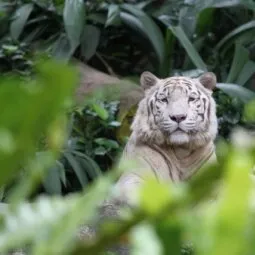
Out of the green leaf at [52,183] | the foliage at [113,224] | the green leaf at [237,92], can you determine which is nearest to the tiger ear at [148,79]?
the green leaf at [52,183]

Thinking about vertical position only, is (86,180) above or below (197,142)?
below

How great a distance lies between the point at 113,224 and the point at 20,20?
28.2ft

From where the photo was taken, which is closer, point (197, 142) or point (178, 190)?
point (178, 190)

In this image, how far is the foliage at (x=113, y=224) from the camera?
0.67 metres

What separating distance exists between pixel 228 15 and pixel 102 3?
1176mm

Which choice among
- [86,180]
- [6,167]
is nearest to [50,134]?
[6,167]

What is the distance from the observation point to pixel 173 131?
557 centimetres

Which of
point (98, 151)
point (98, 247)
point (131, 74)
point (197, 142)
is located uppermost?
point (98, 247)

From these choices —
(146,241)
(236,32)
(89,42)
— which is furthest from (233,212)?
(89,42)

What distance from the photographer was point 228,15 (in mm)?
9414

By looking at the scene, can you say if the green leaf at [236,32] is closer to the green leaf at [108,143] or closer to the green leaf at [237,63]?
the green leaf at [237,63]

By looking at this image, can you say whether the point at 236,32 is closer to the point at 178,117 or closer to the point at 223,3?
the point at 223,3

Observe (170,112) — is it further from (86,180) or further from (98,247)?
(98,247)

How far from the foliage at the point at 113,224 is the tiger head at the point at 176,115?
4.78 meters
